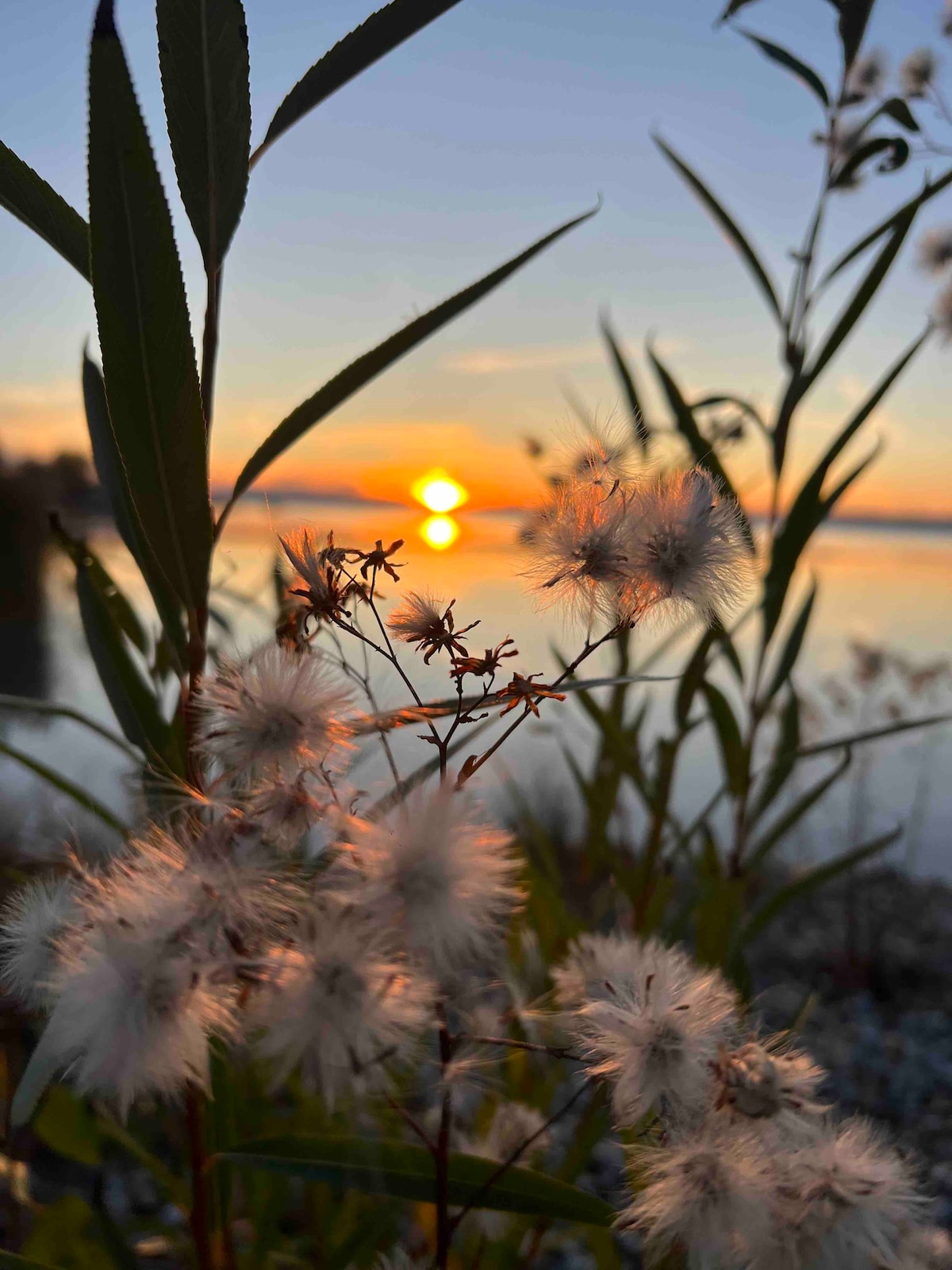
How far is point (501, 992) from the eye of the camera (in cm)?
132

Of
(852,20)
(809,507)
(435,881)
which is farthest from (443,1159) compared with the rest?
(852,20)

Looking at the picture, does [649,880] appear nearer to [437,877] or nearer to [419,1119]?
[419,1119]

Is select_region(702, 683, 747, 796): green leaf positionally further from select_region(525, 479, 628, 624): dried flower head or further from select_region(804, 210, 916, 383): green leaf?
select_region(525, 479, 628, 624): dried flower head

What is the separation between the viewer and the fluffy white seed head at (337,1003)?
360mm

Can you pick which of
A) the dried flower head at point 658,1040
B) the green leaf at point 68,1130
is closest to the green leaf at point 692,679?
the dried flower head at point 658,1040

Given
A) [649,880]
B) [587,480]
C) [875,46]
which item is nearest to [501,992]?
[649,880]

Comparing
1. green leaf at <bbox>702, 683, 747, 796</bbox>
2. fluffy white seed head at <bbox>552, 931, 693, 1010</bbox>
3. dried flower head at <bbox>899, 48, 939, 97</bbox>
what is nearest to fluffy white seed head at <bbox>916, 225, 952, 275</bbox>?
dried flower head at <bbox>899, 48, 939, 97</bbox>

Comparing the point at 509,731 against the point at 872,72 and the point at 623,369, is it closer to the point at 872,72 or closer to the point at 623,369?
the point at 623,369

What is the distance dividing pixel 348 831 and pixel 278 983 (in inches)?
2.6

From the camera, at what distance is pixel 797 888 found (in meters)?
0.98

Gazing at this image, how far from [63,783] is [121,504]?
0.78 feet

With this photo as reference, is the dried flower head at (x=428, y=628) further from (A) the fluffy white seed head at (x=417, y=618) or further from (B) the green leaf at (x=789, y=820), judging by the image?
(B) the green leaf at (x=789, y=820)

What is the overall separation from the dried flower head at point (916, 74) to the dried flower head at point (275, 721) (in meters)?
1.34

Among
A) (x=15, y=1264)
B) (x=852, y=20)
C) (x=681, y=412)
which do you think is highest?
(x=852, y=20)
